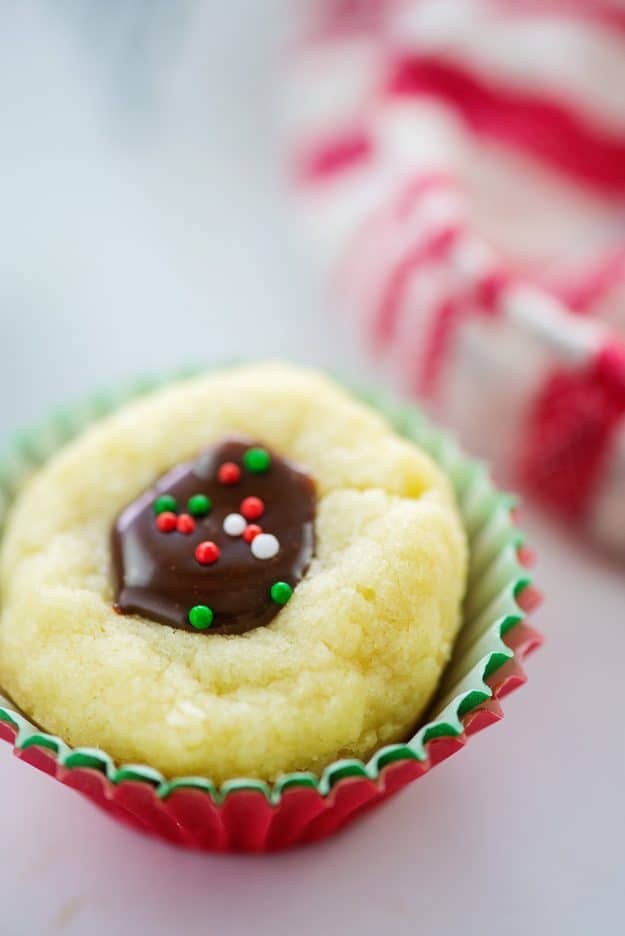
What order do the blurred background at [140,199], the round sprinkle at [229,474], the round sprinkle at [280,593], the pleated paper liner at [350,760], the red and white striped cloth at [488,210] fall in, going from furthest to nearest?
the blurred background at [140,199]
the red and white striped cloth at [488,210]
the round sprinkle at [229,474]
the round sprinkle at [280,593]
the pleated paper liner at [350,760]

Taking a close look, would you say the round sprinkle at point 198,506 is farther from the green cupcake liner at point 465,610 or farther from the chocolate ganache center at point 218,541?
the green cupcake liner at point 465,610

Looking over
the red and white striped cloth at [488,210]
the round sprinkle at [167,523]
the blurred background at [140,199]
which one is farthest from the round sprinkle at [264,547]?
the blurred background at [140,199]

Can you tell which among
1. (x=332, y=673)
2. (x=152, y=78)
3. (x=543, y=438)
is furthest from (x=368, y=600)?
(x=152, y=78)

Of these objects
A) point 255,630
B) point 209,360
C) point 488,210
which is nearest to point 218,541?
point 255,630

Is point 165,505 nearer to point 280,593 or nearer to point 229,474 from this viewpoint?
point 229,474

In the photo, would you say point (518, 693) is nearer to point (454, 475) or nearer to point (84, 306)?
point (454, 475)

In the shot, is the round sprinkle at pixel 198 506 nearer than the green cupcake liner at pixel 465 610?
No

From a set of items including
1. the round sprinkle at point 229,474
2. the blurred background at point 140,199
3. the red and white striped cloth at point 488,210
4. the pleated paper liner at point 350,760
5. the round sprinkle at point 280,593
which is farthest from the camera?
the blurred background at point 140,199
